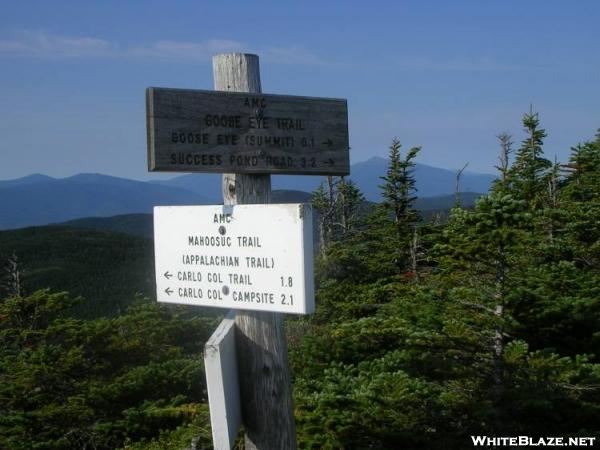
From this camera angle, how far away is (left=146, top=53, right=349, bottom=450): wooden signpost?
10.9ft

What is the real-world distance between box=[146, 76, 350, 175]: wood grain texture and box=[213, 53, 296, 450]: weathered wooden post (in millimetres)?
33

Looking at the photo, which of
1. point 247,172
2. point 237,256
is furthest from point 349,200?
point 237,256

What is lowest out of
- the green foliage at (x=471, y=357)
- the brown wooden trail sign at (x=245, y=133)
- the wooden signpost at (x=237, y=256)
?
the green foliage at (x=471, y=357)

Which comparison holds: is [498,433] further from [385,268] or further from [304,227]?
[385,268]

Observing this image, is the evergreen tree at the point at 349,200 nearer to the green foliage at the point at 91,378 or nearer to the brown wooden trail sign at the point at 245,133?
the green foliage at the point at 91,378

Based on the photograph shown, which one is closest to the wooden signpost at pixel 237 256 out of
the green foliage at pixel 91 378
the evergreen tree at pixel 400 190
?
the green foliage at pixel 91 378

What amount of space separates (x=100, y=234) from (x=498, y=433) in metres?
120

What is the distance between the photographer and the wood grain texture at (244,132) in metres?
3.34

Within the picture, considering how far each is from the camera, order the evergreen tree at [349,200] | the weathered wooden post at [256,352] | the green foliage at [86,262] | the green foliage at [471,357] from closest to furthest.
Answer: the weathered wooden post at [256,352]
the green foliage at [471,357]
the evergreen tree at [349,200]
the green foliage at [86,262]

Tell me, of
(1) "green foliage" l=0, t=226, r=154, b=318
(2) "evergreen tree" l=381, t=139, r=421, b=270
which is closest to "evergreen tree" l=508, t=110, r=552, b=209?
(2) "evergreen tree" l=381, t=139, r=421, b=270

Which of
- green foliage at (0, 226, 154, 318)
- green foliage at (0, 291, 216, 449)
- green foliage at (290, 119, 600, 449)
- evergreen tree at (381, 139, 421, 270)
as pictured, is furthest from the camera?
green foliage at (0, 226, 154, 318)

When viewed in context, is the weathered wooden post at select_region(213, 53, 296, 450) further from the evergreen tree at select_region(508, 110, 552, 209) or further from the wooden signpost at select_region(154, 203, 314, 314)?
the evergreen tree at select_region(508, 110, 552, 209)

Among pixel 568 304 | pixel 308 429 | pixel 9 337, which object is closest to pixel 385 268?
pixel 9 337

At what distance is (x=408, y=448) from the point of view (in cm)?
634
